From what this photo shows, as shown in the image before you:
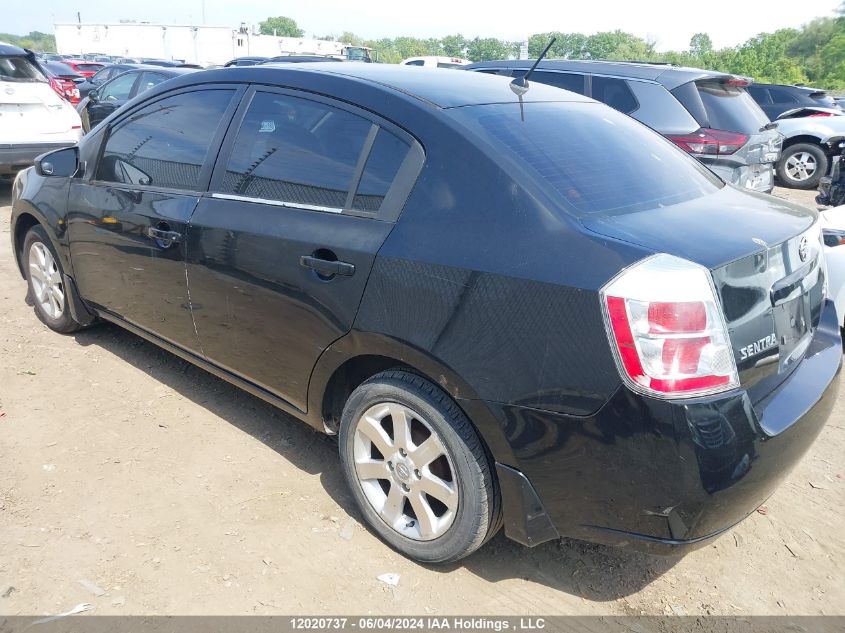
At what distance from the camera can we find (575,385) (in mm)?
2080

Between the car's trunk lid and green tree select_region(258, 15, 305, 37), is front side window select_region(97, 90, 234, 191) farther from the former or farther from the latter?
green tree select_region(258, 15, 305, 37)

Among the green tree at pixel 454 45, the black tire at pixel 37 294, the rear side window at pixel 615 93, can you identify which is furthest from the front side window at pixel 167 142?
the green tree at pixel 454 45

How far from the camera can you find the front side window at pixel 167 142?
3.31 metres

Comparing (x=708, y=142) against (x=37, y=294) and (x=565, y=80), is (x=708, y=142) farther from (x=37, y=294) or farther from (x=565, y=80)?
(x=37, y=294)

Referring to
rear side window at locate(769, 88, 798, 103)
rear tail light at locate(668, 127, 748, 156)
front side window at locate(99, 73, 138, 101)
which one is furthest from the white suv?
rear side window at locate(769, 88, 798, 103)

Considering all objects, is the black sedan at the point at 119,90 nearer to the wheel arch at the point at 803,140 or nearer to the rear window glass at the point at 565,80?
the rear window glass at the point at 565,80

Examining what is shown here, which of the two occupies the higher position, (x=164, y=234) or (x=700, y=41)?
(x=700, y=41)

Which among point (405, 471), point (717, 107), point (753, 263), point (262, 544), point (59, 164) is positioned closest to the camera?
point (753, 263)

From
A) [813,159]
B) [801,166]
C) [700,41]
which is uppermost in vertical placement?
[700,41]

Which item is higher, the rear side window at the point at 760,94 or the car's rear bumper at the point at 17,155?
the rear side window at the point at 760,94

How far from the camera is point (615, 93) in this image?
7.21 meters

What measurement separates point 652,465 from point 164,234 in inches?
96.3

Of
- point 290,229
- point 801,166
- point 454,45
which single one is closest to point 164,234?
point 290,229

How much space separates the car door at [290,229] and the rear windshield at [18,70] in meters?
6.56
